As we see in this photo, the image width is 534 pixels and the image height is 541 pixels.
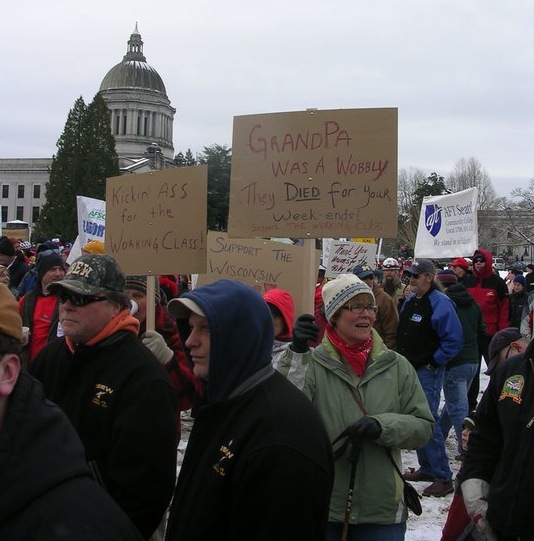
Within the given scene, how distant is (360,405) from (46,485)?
2.11 m

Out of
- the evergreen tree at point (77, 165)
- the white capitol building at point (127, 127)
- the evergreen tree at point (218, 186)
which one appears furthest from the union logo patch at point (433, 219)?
A: the white capitol building at point (127, 127)

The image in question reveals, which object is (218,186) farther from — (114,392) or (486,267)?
(114,392)

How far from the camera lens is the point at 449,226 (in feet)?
38.3

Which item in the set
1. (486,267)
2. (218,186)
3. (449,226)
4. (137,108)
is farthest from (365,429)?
(137,108)

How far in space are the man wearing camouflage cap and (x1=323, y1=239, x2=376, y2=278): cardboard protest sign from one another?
24.3 ft

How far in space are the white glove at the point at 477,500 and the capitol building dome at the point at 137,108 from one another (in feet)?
303

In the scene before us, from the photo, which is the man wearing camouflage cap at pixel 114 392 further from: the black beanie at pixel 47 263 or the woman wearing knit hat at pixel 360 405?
the black beanie at pixel 47 263

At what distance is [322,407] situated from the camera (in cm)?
333

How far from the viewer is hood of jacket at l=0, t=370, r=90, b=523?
1.39 meters

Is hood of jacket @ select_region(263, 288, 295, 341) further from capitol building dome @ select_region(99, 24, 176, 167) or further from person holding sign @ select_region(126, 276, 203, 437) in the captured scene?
capitol building dome @ select_region(99, 24, 176, 167)

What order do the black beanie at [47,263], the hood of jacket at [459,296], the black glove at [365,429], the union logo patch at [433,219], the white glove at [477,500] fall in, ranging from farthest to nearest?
1. the union logo patch at [433,219]
2. the hood of jacket at [459,296]
3. the black beanie at [47,263]
4. the black glove at [365,429]
5. the white glove at [477,500]

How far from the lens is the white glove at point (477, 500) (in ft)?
9.22

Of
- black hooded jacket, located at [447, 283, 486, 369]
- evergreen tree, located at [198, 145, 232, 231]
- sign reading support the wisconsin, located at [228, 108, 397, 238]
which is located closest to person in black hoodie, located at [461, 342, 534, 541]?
sign reading support the wisconsin, located at [228, 108, 397, 238]

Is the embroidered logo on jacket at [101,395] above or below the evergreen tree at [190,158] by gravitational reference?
below
